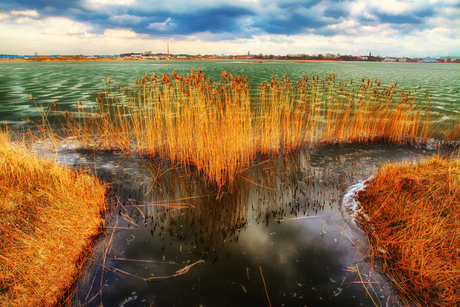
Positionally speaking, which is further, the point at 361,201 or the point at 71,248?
the point at 361,201

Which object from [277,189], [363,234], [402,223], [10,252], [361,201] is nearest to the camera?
[10,252]

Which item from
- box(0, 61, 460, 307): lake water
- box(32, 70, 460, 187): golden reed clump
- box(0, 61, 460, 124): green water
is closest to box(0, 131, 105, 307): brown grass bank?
box(0, 61, 460, 307): lake water

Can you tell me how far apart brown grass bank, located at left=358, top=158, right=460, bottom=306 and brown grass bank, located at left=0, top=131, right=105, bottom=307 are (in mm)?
3426

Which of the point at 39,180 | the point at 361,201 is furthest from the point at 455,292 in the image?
the point at 39,180

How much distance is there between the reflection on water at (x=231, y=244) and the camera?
7.72ft

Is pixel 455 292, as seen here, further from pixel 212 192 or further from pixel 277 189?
pixel 212 192

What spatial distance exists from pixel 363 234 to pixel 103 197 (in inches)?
152

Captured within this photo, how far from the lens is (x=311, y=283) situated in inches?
98.3

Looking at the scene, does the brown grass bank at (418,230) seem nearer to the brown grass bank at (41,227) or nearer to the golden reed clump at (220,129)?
the golden reed clump at (220,129)

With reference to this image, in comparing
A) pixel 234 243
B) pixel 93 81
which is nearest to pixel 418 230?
pixel 234 243

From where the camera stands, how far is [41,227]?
2.71 meters

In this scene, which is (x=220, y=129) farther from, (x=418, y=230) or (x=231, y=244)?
(x=418, y=230)

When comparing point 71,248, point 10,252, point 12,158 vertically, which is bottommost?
point 71,248

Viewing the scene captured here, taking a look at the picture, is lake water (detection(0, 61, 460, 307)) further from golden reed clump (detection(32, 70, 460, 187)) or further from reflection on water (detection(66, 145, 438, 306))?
golden reed clump (detection(32, 70, 460, 187))
